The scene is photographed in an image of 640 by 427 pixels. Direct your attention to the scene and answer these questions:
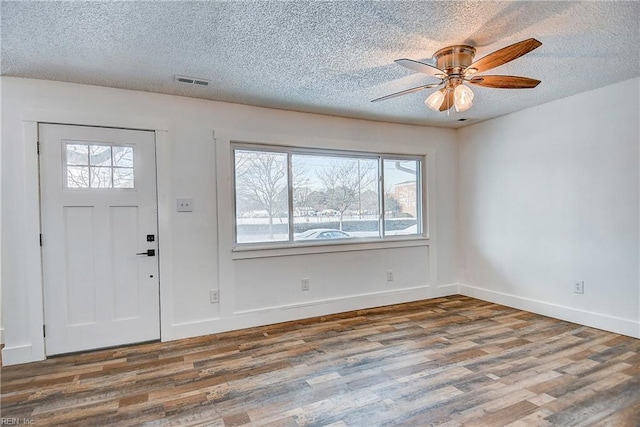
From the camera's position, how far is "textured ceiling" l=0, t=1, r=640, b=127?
194 centimetres

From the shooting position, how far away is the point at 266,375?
8.32ft

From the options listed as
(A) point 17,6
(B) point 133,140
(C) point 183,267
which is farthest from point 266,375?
(A) point 17,6

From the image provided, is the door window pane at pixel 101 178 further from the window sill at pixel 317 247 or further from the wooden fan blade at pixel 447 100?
the wooden fan blade at pixel 447 100

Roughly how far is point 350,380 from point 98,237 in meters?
2.47

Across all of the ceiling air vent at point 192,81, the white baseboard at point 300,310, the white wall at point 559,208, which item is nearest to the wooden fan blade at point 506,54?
the white wall at point 559,208

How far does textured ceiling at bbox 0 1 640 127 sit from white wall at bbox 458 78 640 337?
43 cm

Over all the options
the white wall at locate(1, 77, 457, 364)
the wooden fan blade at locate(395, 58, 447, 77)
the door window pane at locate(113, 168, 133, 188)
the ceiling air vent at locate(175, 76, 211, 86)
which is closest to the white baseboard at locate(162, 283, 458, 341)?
the white wall at locate(1, 77, 457, 364)

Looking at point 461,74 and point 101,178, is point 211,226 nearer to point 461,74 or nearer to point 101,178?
point 101,178

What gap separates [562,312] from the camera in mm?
3637

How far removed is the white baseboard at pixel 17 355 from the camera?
276cm

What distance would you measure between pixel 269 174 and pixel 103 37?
6.38ft

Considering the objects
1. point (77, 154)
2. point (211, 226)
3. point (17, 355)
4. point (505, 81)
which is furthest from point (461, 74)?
point (17, 355)

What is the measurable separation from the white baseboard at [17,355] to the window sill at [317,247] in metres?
1.80

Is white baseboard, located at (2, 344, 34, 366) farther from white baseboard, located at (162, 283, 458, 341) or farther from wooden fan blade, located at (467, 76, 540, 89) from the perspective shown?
wooden fan blade, located at (467, 76, 540, 89)
